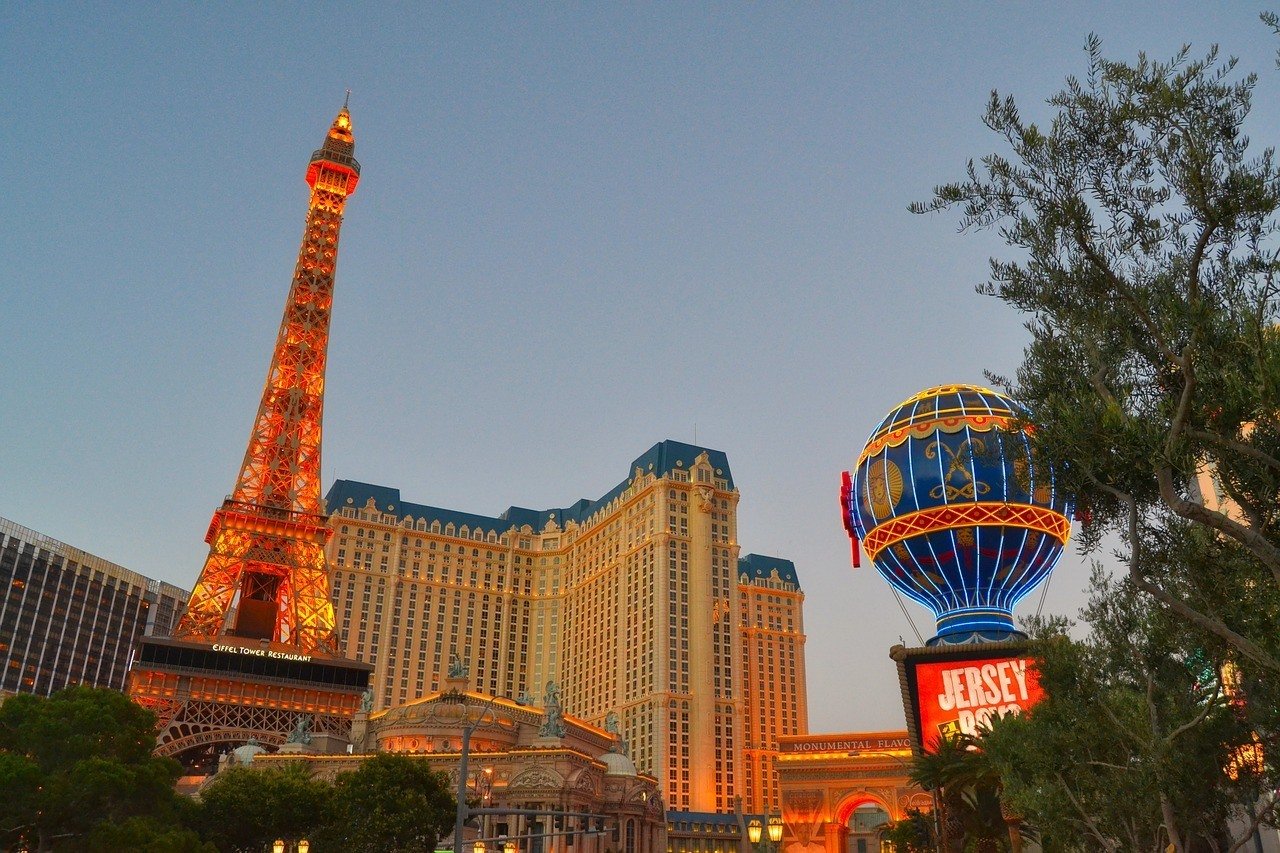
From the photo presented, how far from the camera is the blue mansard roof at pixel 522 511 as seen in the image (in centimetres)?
13762

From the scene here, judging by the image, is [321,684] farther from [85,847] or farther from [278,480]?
[85,847]

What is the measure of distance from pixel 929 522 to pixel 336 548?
118m

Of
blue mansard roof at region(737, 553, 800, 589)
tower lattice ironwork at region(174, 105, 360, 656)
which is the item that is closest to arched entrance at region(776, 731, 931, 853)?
tower lattice ironwork at region(174, 105, 360, 656)

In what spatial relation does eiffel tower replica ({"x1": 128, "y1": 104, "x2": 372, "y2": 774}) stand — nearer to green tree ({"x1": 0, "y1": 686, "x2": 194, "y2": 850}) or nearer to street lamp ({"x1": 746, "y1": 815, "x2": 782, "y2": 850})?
green tree ({"x1": 0, "y1": 686, "x2": 194, "y2": 850})

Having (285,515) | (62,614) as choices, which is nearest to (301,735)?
(285,515)

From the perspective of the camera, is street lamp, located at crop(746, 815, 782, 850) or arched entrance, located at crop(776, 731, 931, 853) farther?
arched entrance, located at crop(776, 731, 931, 853)

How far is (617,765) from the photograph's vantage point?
70.2 meters

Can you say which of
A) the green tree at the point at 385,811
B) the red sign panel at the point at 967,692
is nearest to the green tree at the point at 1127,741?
the red sign panel at the point at 967,692

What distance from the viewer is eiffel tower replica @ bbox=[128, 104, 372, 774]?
81.3 metres

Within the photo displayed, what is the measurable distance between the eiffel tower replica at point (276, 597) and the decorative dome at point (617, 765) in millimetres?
23818

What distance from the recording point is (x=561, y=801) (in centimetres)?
6169

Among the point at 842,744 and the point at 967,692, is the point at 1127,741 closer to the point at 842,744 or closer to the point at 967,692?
the point at 967,692

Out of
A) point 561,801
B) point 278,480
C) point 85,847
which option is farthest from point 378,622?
point 85,847

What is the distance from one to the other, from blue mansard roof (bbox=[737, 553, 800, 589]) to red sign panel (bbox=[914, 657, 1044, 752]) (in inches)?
4772
